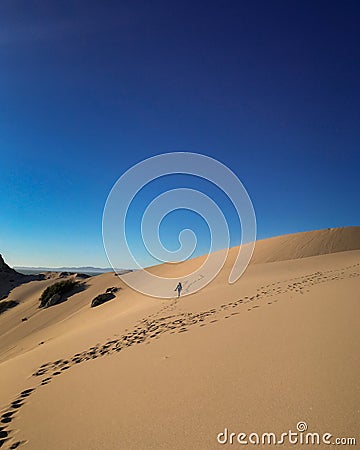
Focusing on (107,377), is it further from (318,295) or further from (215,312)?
(318,295)

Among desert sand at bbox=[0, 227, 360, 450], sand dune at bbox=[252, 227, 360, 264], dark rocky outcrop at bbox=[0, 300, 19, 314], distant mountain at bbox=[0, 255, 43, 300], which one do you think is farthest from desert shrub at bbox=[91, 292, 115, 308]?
distant mountain at bbox=[0, 255, 43, 300]

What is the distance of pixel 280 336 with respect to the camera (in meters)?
4.54

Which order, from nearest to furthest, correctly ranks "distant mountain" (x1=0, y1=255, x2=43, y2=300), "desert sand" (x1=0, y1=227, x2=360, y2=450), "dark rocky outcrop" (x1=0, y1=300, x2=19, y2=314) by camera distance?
"desert sand" (x1=0, y1=227, x2=360, y2=450) < "dark rocky outcrop" (x1=0, y1=300, x2=19, y2=314) < "distant mountain" (x1=0, y1=255, x2=43, y2=300)

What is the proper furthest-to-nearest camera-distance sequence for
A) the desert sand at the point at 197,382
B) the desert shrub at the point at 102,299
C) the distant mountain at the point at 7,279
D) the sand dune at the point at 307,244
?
the distant mountain at the point at 7,279
the sand dune at the point at 307,244
the desert shrub at the point at 102,299
the desert sand at the point at 197,382

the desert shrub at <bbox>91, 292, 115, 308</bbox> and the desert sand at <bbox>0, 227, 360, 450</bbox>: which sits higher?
the desert shrub at <bbox>91, 292, 115, 308</bbox>

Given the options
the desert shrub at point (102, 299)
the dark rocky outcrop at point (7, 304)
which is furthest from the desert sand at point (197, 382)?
the dark rocky outcrop at point (7, 304)

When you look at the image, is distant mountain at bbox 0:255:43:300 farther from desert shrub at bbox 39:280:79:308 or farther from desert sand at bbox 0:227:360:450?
desert sand at bbox 0:227:360:450

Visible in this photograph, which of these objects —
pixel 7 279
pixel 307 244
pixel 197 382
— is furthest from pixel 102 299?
pixel 7 279

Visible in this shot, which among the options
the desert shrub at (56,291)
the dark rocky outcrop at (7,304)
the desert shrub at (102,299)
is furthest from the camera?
the dark rocky outcrop at (7,304)

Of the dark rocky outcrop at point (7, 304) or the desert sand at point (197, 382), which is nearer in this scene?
the desert sand at point (197, 382)

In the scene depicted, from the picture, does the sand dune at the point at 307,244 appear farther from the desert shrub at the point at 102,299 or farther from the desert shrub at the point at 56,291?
the desert shrub at the point at 56,291

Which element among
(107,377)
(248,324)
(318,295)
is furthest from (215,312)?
(107,377)

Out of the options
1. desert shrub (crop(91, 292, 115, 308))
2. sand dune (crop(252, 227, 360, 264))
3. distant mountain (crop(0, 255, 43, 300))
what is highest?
sand dune (crop(252, 227, 360, 264))

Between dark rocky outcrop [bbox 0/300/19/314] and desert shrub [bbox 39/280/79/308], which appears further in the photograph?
dark rocky outcrop [bbox 0/300/19/314]
